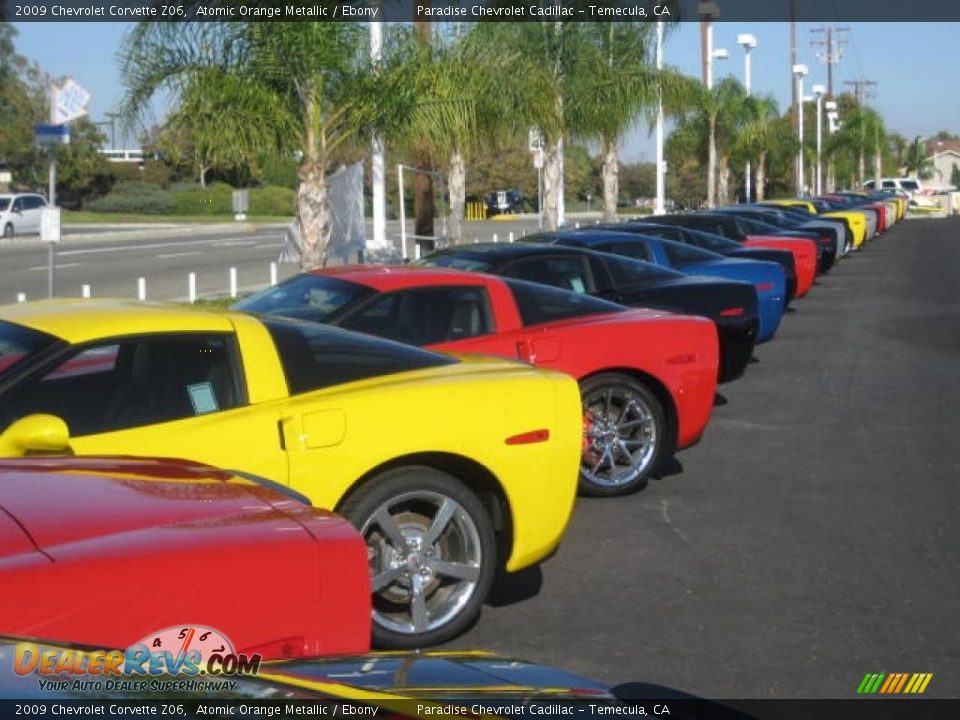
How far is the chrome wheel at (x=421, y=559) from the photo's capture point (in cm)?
591

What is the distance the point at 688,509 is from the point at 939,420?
12.6ft

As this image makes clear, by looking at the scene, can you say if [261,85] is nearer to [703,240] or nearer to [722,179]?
[703,240]

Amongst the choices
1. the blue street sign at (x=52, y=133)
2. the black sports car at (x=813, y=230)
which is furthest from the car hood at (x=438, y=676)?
the black sports car at (x=813, y=230)

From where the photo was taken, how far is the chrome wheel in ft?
19.4

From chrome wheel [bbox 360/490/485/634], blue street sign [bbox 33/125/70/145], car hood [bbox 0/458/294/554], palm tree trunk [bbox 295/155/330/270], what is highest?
blue street sign [bbox 33/125/70/145]

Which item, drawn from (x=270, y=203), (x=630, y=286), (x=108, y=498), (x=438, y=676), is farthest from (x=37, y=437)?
(x=270, y=203)

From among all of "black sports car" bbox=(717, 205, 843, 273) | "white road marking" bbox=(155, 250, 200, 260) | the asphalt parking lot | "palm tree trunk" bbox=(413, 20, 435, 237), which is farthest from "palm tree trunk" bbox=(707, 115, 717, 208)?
the asphalt parking lot

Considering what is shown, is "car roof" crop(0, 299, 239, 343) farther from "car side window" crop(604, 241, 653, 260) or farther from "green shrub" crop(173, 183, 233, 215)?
"green shrub" crop(173, 183, 233, 215)

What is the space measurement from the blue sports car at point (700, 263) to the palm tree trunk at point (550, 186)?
1288 cm

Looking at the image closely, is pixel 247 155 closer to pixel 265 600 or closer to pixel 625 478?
pixel 625 478

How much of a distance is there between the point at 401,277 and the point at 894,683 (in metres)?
4.43

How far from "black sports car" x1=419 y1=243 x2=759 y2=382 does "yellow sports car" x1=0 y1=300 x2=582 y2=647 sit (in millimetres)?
5396

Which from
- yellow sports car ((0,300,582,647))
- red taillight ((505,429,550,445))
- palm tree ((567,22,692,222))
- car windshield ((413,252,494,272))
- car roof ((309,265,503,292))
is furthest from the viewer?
palm tree ((567,22,692,222))

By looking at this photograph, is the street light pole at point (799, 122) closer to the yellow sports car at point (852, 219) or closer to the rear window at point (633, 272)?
the yellow sports car at point (852, 219)
